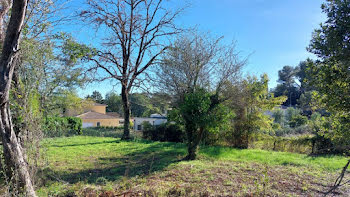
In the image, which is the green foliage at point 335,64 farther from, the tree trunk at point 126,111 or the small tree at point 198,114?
the tree trunk at point 126,111

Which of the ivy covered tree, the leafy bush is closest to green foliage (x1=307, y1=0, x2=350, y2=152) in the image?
the ivy covered tree

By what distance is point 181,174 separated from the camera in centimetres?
573

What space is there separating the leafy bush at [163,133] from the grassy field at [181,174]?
3.45m

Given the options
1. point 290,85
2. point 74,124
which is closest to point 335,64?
point 74,124

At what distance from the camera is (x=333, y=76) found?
3.36 metres

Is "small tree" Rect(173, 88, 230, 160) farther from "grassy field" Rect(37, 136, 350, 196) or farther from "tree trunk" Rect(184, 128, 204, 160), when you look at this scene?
"grassy field" Rect(37, 136, 350, 196)

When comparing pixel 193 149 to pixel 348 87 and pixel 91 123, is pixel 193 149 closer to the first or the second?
pixel 348 87

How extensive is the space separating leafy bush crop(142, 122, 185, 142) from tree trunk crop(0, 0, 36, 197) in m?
9.34

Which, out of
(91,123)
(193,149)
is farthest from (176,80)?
(91,123)

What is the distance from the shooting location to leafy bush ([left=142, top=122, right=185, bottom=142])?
12820 millimetres

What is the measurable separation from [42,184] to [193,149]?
4480mm

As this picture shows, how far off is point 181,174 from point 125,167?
1.93 metres

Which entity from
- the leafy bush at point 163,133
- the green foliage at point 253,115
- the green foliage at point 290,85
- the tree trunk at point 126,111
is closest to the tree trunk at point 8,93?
the green foliage at point 253,115

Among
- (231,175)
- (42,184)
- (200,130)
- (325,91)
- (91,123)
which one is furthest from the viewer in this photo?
(91,123)
